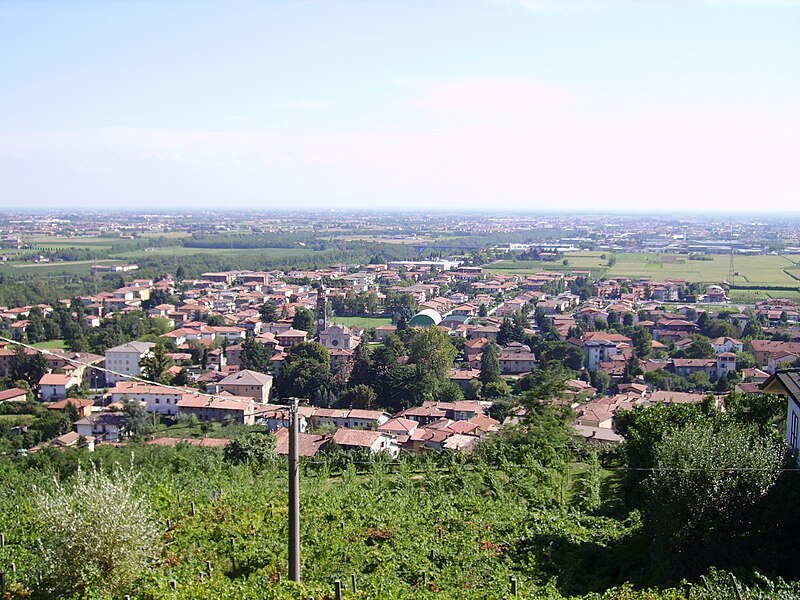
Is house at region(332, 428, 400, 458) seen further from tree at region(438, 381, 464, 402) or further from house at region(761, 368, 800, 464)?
house at region(761, 368, 800, 464)

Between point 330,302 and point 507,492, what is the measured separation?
4214 cm

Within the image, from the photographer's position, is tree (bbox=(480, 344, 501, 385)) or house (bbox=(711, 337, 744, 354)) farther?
house (bbox=(711, 337, 744, 354))

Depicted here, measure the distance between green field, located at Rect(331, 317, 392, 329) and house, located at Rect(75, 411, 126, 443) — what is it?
21.8 m

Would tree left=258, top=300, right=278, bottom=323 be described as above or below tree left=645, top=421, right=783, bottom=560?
below

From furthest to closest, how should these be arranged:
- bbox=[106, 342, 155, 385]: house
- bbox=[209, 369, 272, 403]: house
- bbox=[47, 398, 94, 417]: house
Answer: bbox=[106, 342, 155, 385]: house, bbox=[209, 369, 272, 403]: house, bbox=[47, 398, 94, 417]: house

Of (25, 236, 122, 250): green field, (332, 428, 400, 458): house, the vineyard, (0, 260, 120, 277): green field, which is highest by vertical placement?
the vineyard

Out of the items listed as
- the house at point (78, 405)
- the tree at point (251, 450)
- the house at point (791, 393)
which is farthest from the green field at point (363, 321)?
the house at point (791, 393)

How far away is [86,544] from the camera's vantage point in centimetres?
648

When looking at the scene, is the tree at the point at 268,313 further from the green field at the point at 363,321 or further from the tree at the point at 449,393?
the tree at the point at 449,393

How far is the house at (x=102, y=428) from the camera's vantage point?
79.9 feet

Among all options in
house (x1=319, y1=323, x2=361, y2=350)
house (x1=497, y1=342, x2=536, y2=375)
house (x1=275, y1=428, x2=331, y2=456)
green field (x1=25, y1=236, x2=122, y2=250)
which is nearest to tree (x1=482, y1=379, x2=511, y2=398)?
house (x1=497, y1=342, x2=536, y2=375)

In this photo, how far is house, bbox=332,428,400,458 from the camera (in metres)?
19.2

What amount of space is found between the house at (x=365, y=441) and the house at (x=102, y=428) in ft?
27.7

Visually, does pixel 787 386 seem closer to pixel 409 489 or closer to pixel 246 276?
pixel 409 489
